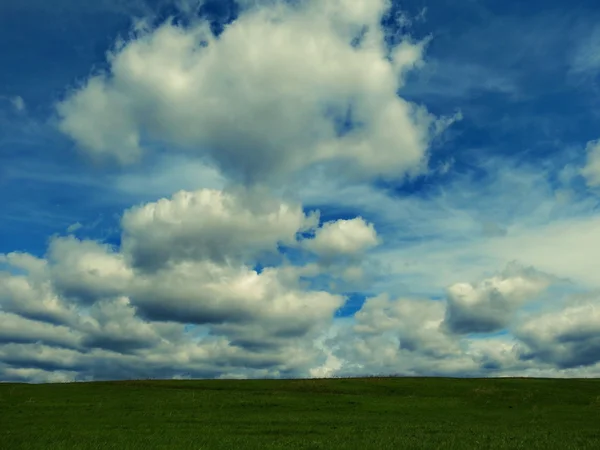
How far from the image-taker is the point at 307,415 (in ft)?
189

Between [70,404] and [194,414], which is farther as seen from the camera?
[70,404]

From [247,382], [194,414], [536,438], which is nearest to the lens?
[536,438]

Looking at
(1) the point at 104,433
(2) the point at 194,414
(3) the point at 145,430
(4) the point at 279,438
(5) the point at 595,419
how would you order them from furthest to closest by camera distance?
(2) the point at 194,414 < (5) the point at 595,419 < (3) the point at 145,430 < (1) the point at 104,433 < (4) the point at 279,438

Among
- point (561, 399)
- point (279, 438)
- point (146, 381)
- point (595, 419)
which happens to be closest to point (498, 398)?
point (561, 399)

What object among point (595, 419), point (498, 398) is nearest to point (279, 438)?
point (595, 419)

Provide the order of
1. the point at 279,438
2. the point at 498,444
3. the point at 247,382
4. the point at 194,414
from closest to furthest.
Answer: the point at 498,444 → the point at 279,438 → the point at 194,414 → the point at 247,382

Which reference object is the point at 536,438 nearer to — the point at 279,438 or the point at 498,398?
the point at 279,438

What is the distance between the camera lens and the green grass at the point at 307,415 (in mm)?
34938

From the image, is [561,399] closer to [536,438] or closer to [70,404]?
[536,438]

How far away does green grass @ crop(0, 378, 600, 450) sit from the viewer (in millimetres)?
34938

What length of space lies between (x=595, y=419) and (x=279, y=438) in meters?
34.7

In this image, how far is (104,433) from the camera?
41.6m

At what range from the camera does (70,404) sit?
6644 centimetres

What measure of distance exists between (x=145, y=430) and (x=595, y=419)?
1713 inches
